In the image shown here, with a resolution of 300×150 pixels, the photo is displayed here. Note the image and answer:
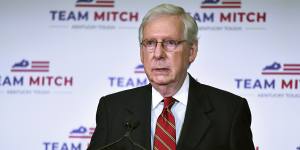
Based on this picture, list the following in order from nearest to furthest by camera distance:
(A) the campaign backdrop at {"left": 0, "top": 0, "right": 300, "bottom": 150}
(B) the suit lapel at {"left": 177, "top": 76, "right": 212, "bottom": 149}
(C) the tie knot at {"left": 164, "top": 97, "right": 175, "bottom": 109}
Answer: (B) the suit lapel at {"left": 177, "top": 76, "right": 212, "bottom": 149} → (C) the tie knot at {"left": 164, "top": 97, "right": 175, "bottom": 109} → (A) the campaign backdrop at {"left": 0, "top": 0, "right": 300, "bottom": 150}

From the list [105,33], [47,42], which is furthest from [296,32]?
[47,42]

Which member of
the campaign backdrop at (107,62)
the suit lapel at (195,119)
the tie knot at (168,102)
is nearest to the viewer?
the suit lapel at (195,119)

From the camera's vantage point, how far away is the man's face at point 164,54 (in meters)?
2.10

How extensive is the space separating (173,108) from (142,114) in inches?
5.4

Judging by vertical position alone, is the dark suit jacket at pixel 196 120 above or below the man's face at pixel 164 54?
below

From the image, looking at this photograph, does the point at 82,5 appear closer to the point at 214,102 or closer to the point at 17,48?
the point at 17,48

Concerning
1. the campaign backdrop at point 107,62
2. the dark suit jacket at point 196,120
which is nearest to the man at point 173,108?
the dark suit jacket at point 196,120

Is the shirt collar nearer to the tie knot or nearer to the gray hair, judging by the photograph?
the tie knot

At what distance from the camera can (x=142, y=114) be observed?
2.16 m

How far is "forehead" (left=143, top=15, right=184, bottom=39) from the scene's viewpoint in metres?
2.10

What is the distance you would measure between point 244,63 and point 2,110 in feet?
6.04

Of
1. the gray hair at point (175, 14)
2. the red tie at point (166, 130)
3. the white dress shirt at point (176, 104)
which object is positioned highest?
the gray hair at point (175, 14)

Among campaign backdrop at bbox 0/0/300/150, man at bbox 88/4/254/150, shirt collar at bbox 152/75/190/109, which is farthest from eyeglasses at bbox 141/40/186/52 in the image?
campaign backdrop at bbox 0/0/300/150

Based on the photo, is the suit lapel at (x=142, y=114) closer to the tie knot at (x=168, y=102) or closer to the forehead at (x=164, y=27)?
the tie knot at (x=168, y=102)
